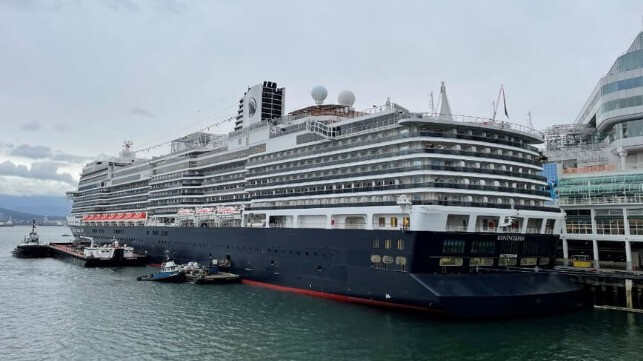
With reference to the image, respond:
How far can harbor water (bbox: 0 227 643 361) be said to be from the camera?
25312 millimetres

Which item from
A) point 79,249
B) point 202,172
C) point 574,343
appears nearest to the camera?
point 574,343

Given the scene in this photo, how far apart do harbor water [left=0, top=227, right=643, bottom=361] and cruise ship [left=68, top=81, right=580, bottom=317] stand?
6.26 feet

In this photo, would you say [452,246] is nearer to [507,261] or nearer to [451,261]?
[451,261]

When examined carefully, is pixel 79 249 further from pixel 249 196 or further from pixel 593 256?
pixel 593 256

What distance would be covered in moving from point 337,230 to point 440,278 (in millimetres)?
9706

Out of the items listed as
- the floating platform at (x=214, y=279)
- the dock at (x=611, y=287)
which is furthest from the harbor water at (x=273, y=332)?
the floating platform at (x=214, y=279)

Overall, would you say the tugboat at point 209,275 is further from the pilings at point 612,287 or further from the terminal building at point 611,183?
the terminal building at point 611,183

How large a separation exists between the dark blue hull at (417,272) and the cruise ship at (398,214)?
0.30 ft

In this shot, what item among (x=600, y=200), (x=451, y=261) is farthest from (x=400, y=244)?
(x=600, y=200)

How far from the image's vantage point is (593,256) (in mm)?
46094

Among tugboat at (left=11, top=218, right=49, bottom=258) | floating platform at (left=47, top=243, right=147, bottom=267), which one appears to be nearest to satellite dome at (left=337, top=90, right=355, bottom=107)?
floating platform at (left=47, top=243, right=147, bottom=267)

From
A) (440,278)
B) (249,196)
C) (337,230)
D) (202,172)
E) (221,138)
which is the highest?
(221,138)

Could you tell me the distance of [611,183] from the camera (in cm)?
4531

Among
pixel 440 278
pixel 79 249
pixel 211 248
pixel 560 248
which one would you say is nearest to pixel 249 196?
pixel 211 248
